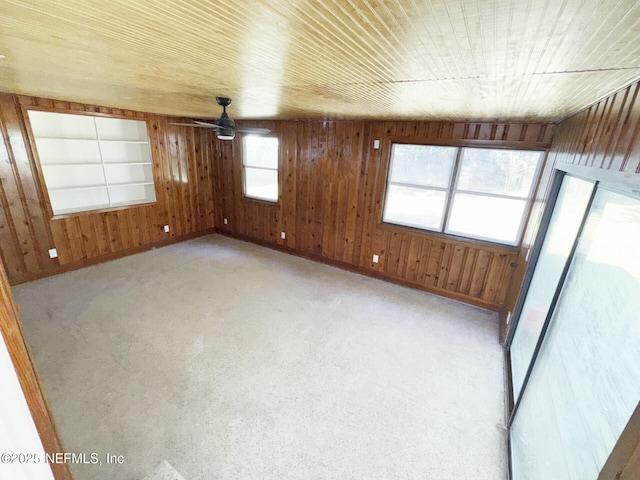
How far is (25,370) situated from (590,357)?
1895mm

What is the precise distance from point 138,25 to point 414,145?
127 inches

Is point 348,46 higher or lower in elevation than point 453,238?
higher

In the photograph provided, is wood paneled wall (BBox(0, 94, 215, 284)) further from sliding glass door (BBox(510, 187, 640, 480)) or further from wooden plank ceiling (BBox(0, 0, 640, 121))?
sliding glass door (BBox(510, 187, 640, 480))

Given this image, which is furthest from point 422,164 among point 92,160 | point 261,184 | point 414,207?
point 92,160

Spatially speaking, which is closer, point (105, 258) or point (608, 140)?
point (608, 140)

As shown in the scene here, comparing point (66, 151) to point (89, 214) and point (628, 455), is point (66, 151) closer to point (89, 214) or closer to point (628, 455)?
point (89, 214)

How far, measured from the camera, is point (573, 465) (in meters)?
1.12

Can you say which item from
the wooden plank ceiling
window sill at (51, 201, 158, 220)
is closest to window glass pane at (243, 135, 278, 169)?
window sill at (51, 201, 158, 220)

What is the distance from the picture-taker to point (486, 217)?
11.1 feet

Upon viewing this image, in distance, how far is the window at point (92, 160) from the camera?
12.3ft

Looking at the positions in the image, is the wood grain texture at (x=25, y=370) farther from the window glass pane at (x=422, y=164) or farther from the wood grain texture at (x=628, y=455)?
the window glass pane at (x=422, y=164)

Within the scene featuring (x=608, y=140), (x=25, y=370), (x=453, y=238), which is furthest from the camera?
(x=453, y=238)

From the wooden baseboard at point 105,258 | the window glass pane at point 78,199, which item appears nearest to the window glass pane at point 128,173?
the window glass pane at point 78,199

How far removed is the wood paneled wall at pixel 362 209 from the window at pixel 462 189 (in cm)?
14
